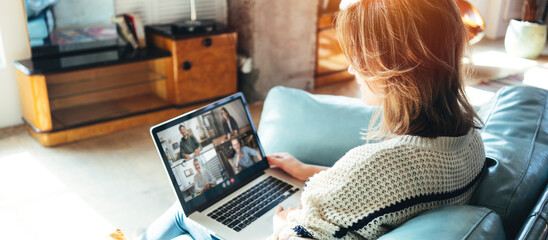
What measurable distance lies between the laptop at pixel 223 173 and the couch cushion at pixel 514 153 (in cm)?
51

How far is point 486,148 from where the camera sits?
4.18 ft

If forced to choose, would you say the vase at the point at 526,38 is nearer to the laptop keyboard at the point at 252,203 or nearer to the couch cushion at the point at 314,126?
the couch cushion at the point at 314,126

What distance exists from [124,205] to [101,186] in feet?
0.81

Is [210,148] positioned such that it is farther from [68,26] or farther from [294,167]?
[68,26]

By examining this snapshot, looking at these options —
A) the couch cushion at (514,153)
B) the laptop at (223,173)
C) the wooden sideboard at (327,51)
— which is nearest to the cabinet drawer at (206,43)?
the wooden sideboard at (327,51)

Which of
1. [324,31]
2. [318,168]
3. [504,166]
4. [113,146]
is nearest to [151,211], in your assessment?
[113,146]

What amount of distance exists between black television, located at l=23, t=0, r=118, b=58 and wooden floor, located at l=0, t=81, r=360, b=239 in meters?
0.59

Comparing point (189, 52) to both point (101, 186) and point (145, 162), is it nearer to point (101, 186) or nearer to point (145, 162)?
point (145, 162)

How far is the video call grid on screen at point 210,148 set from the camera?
131cm

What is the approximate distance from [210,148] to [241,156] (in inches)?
4.6

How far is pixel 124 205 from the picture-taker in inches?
95.5

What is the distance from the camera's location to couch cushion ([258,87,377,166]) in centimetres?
179

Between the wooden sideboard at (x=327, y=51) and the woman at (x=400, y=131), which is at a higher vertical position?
the woman at (x=400, y=131)

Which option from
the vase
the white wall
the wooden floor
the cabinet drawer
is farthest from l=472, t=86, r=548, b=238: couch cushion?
the vase
